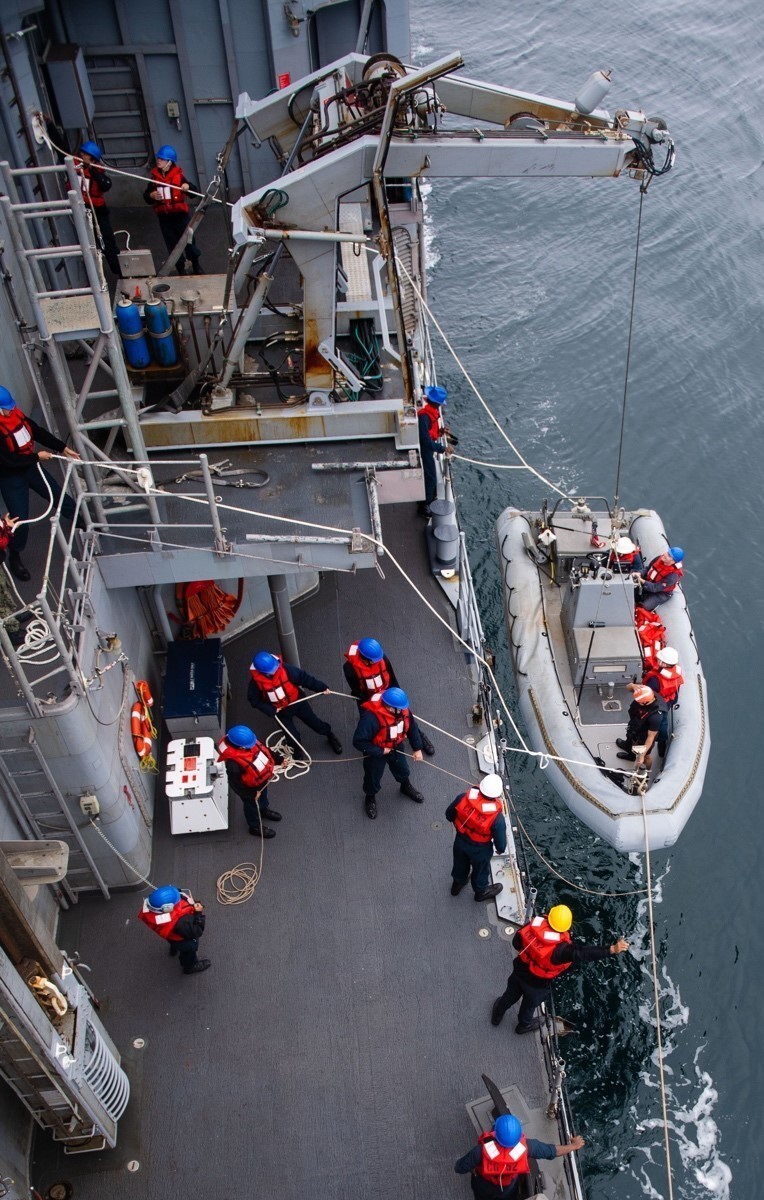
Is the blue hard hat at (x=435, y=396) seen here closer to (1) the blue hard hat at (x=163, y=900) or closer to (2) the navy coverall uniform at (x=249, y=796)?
(2) the navy coverall uniform at (x=249, y=796)

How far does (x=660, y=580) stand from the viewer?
43.6ft

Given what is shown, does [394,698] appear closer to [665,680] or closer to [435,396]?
[665,680]

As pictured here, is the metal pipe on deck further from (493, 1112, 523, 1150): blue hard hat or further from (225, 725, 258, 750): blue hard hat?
(493, 1112, 523, 1150): blue hard hat

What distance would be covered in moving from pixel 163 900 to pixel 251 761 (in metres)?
1.56

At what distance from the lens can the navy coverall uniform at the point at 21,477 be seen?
8.92 m

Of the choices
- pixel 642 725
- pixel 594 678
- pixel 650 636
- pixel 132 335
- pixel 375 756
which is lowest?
pixel 594 678

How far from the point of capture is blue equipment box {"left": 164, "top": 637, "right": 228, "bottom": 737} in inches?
410

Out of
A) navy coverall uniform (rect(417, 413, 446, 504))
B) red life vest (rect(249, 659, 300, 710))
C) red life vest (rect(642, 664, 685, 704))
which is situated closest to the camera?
red life vest (rect(249, 659, 300, 710))

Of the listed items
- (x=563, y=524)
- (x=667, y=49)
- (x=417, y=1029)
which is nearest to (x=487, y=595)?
(x=563, y=524)

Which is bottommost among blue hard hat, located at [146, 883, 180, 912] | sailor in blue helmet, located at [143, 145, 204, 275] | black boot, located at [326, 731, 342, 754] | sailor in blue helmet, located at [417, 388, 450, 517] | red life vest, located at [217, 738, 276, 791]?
black boot, located at [326, 731, 342, 754]

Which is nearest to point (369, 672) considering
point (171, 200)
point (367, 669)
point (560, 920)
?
point (367, 669)

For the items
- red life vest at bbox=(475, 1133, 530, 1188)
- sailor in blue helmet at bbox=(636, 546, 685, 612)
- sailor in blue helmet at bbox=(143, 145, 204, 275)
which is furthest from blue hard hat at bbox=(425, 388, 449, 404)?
red life vest at bbox=(475, 1133, 530, 1188)

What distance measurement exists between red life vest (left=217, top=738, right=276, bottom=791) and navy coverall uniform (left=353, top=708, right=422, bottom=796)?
34.6 inches

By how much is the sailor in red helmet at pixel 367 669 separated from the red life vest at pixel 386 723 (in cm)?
20
